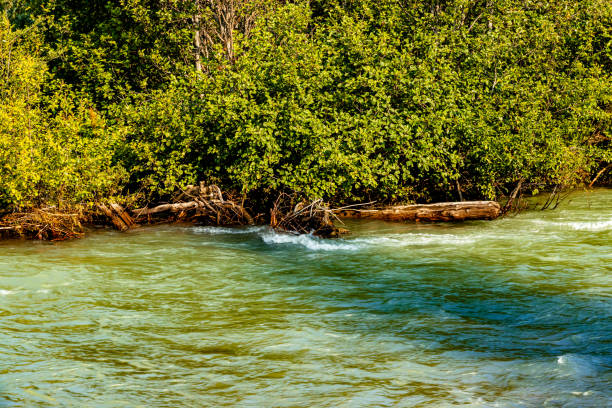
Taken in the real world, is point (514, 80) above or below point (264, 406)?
above

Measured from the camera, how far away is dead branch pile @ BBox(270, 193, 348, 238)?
64.8 ft

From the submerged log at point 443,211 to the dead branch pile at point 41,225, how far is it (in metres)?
9.06

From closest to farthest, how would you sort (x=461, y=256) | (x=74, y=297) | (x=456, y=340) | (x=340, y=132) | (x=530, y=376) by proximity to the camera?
1. (x=530, y=376)
2. (x=456, y=340)
3. (x=74, y=297)
4. (x=461, y=256)
5. (x=340, y=132)

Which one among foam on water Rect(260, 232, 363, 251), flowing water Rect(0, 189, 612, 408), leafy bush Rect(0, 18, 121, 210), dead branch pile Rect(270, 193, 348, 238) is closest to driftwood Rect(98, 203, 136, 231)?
leafy bush Rect(0, 18, 121, 210)

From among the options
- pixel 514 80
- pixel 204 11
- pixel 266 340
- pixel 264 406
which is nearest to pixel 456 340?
pixel 266 340

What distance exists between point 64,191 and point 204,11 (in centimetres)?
1132

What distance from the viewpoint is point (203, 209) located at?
22.0 meters

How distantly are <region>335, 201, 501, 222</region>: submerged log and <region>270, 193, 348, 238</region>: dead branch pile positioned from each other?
5.71ft

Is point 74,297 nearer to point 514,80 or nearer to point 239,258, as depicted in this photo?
point 239,258

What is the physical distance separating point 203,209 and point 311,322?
11.6 metres

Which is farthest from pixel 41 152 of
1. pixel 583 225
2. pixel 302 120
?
pixel 583 225

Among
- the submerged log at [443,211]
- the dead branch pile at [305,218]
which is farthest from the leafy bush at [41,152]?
the submerged log at [443,211]

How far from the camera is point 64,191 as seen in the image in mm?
19094

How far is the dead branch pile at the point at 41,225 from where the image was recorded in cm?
1859
